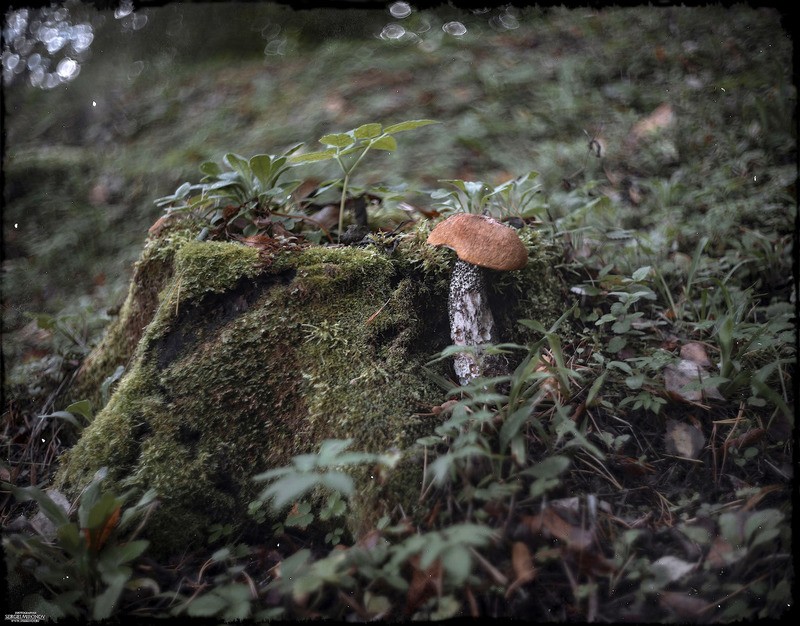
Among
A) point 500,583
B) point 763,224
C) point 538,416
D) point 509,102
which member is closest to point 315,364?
point 538,416

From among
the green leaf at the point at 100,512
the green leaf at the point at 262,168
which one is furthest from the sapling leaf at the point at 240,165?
the green leaf at the point at 100,512

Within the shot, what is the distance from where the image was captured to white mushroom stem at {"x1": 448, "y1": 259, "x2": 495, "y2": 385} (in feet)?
6.90

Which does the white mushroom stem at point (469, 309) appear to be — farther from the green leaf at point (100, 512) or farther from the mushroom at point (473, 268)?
the green leaf at point (100, 512)

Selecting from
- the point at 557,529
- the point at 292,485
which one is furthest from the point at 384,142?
the point at 557,529

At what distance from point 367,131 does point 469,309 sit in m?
0.95

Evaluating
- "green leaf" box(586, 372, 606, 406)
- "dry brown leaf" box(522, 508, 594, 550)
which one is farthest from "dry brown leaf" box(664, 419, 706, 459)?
"dry brown leaf" box(522, 508, 594, 550)

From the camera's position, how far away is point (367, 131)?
7.12 feet

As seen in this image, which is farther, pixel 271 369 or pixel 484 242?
pixel 271 369

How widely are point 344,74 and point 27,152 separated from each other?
183 inches

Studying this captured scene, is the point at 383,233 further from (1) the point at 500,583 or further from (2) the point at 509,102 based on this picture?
(2) the point at 509,102

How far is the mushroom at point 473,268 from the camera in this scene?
194cm

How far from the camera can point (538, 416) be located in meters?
1.93

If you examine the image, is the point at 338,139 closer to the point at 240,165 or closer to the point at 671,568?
the point at 240,165

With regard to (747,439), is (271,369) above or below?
above
